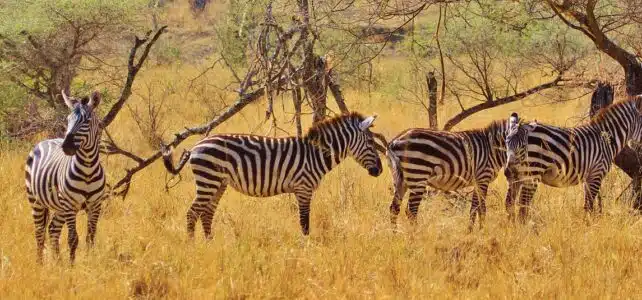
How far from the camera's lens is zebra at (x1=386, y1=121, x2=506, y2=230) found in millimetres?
7273

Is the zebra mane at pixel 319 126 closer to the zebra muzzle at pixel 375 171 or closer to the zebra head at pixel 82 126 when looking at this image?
the zebra muzzle at pixel 375 171

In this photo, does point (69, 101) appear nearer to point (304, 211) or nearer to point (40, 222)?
point (40, 222)

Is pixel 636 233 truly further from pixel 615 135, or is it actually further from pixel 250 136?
pixel 250 136

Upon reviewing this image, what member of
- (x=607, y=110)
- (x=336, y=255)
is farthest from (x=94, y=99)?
(x=607, y=110)

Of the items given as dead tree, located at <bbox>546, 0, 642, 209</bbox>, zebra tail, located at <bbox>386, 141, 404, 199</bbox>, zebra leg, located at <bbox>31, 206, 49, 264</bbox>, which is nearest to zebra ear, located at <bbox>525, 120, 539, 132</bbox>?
dead tree, located at <bbox>546, 0, 642, 209</bbox>

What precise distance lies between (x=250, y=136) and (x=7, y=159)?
4904mm

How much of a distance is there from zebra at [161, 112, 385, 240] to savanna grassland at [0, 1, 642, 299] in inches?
11.2

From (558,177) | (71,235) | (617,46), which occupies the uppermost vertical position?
(617,46)

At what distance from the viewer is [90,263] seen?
5371 millimetres

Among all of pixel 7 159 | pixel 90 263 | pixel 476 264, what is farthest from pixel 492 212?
pixel 7 159

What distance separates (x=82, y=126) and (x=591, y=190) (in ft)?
15.4

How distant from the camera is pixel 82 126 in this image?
5703mm

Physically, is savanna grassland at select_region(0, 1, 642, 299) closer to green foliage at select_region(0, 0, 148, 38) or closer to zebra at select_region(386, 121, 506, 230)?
zebra at select_region(386, 121, 506, 230)

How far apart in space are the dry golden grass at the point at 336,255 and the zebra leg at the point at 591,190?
0.11m
